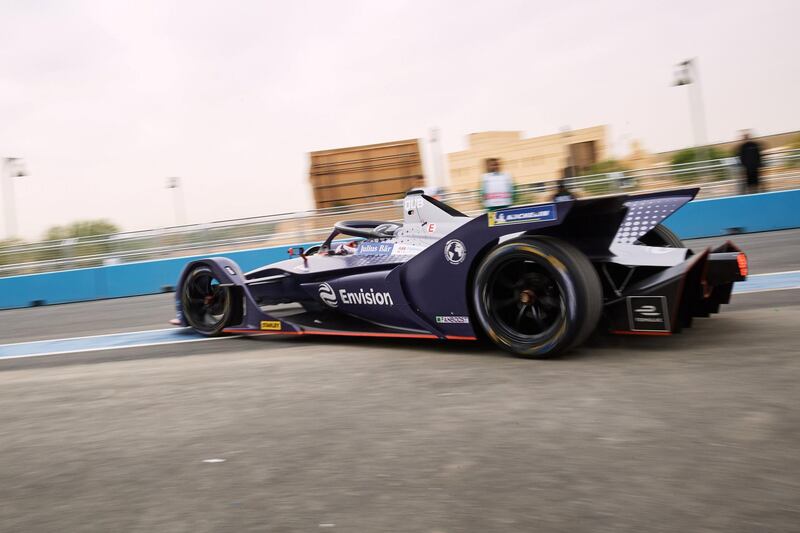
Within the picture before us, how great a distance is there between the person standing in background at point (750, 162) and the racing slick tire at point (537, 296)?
1124 cm

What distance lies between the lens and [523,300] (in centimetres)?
450

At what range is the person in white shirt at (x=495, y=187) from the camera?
8.50 meters

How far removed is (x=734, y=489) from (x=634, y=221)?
2657 millimetres

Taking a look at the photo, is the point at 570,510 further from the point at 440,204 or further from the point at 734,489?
the point at 440,204

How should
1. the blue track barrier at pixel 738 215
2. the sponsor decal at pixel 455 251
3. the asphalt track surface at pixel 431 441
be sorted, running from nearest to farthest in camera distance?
the asphalt track surface at pixel 431 441
the sponsor decal at pixel 455 251
the blue track barrier at pixel 738 215

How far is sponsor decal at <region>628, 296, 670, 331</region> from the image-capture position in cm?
416

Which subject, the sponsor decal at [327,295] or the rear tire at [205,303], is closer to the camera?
the sponsor decal at [327,295]

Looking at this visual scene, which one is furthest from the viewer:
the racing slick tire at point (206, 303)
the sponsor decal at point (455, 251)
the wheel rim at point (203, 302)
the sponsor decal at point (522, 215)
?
the wheel rim at point (203, 302)

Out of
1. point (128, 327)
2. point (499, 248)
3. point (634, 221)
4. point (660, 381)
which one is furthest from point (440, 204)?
point (128, 327)

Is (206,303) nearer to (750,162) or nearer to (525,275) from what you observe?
(525,275)

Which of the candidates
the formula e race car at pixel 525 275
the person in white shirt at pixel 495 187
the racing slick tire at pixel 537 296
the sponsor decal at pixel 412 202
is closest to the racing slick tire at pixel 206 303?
the formula e race car at pixel 525 275

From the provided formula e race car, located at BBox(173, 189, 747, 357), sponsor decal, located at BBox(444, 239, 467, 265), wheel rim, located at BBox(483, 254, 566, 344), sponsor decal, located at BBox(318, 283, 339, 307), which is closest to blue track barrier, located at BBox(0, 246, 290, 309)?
sponsor decal, located at BBox(318, 283, 339, 307)

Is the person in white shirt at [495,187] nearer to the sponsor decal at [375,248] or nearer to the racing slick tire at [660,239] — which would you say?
the sponsor decal at [375,248]

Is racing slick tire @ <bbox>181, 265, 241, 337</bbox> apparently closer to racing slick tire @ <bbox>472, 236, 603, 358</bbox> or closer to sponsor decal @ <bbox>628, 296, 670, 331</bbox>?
racing slick tire @ <bbox>472, 236, 603, 358</bbox>
